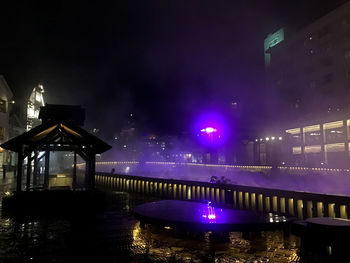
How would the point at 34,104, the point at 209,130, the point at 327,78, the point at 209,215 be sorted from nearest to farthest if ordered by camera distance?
1. the point at 209,215
2. the point at 34,104
3. the point at 327,78
4. the point at 209,130

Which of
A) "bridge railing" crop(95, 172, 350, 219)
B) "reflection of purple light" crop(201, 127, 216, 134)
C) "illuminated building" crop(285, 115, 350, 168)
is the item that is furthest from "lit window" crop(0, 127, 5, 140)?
"reflection of purple light" crop(201, 127, 216, 134)

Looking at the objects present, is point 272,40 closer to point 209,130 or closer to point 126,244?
point 209,130

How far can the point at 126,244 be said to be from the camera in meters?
5.89

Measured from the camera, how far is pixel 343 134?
128 ft

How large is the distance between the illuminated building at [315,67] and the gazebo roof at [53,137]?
38.5 metres

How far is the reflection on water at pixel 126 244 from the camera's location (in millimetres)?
5086

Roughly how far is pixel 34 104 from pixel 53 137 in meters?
33.9

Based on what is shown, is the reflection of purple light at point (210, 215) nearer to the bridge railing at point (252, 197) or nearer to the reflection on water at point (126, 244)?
the reflection on water at point (126, 244)

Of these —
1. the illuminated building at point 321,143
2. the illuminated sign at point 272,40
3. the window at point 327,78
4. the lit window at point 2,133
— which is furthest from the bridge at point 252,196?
the illuminated sign at point 272,40

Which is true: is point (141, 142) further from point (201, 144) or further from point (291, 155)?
point (291, 155)

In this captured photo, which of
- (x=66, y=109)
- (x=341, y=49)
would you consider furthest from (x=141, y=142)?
(x=66, y=109)

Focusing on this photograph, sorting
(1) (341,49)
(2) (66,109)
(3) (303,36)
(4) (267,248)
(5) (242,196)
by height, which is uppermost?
(3) (303,36)

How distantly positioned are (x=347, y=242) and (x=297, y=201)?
4613 millimetres

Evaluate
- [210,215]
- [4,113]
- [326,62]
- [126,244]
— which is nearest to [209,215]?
[210,215]
